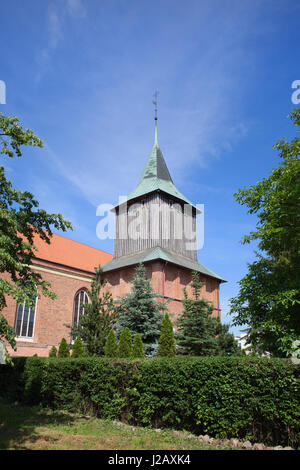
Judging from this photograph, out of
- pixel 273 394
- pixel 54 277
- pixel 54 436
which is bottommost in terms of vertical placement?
pixel 54 436

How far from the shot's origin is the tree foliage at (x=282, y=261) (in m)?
12.0

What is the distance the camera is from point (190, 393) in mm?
7926

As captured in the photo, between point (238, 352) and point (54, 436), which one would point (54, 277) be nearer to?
point (238, 352)

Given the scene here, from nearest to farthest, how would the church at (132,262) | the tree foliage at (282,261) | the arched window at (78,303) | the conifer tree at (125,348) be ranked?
1. the tree foliage at (282,261)
2. the conifer tree at (125,348)
3. the church at (132,262)
4. the arched window at (78,303)

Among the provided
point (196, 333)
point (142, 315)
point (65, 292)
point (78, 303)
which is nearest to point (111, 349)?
point (142, 315)

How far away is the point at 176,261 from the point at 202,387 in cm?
2025

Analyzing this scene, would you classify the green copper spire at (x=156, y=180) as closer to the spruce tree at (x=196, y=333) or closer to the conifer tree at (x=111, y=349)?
the spruce tree at (x=196, y=333)

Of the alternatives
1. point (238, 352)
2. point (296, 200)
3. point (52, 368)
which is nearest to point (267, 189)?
point (296, 200)

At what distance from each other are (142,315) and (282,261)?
8.06 meters

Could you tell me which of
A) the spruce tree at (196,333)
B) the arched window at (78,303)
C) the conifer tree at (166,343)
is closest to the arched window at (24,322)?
the arched window at (78,303)

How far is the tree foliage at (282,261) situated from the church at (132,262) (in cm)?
1081

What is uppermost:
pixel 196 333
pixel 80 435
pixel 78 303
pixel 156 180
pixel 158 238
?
pixel 156 180

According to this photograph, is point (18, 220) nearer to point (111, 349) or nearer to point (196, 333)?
point (111, 349)
